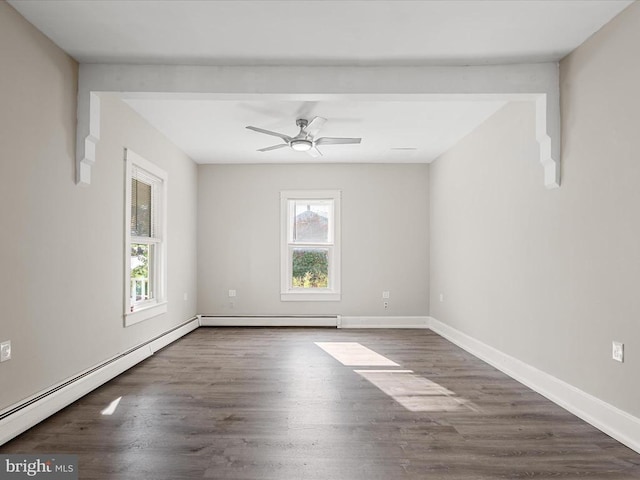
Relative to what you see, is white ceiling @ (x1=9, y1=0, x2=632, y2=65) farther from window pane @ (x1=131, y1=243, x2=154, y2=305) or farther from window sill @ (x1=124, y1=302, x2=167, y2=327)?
window sill @ (x1=124, y1=302, x2=167, y2=327)

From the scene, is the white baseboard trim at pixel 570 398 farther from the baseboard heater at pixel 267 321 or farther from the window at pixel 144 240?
the window at pixel 144 240

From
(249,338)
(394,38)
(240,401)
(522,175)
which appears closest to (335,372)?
(240,401)

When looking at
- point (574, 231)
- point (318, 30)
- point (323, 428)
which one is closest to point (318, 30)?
point (318, 30)

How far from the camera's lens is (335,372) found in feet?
13.2

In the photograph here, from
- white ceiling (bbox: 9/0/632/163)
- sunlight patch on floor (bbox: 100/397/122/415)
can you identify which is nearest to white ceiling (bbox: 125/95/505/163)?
white ceiling (bbox: 9/0/632/163)

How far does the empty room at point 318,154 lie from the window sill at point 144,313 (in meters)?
0.03

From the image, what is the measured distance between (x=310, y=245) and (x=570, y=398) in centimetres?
439

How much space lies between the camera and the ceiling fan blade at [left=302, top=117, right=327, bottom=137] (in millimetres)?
4035

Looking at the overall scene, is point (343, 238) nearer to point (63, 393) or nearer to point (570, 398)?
point (570, 398)

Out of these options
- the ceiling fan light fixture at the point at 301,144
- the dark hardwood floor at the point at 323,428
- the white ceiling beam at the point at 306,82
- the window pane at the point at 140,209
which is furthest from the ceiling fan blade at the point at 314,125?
the dark hardwood floor at the point at 323,428

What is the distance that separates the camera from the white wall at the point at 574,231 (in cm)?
256

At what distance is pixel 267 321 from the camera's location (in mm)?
6637

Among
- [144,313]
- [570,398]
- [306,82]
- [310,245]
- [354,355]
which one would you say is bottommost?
[354,355]

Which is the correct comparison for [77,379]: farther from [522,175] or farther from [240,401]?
[522,175]
